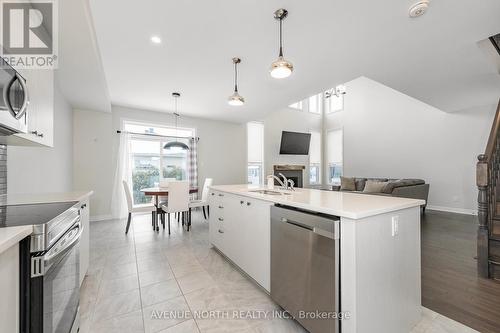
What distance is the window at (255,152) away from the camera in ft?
22.7

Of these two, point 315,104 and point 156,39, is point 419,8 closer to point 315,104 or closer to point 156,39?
point 156,39

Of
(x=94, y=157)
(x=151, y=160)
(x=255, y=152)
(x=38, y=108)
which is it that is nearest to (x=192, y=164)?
(x=151, y=160)

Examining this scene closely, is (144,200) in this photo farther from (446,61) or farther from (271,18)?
(446,61)

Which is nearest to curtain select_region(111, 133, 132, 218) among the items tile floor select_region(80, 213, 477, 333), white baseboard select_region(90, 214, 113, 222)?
white baseboard select_region(90, 214, 113, 222)

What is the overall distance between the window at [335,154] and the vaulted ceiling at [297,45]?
4.00 m

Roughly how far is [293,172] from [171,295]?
6.19m

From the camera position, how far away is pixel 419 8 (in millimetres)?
1887

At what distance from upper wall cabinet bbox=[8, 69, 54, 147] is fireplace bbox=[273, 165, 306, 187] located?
19.7ft

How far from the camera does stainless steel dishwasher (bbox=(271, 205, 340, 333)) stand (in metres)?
1.18

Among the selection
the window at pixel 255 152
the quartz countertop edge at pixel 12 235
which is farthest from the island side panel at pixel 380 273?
the window at pixel 255 152

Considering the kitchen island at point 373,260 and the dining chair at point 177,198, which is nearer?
the kitchen island at point 373,260

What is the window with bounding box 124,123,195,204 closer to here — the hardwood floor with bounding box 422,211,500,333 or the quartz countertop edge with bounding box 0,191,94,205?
the quartz countertop edge with bounding box 0,191,94,205

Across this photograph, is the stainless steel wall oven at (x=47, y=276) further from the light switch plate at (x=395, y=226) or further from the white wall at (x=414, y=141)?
the white wall at (x=414, y=141)

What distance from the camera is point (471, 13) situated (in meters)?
1.97
